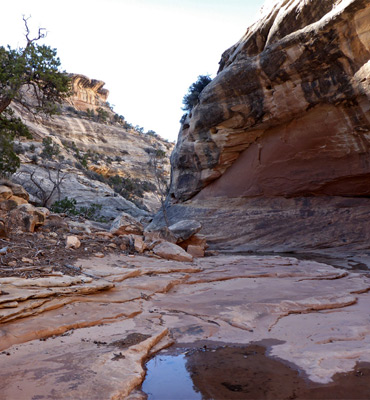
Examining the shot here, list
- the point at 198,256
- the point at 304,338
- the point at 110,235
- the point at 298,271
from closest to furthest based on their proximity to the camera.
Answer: the point at 304,338
the point at 298,271
the point at 110,235
the point at 198,256

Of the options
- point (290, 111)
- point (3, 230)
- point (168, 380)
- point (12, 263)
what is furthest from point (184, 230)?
point (168, 380)

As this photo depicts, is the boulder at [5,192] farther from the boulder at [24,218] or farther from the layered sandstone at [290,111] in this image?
the layered sandstone at [290,111]

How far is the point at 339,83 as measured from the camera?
46.7ft

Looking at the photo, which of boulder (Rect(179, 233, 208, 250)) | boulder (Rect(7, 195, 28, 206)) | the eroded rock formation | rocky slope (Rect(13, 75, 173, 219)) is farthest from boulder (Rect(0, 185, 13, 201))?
the eroded rock formation

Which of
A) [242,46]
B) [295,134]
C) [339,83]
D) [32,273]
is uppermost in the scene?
[242,46]

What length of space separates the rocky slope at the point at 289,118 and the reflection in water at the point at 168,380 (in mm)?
13086

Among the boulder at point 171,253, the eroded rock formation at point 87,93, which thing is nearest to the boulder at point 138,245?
the boulder at point 171,253

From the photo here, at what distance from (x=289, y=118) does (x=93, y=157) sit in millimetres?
29666

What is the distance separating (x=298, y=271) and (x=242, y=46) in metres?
12.4

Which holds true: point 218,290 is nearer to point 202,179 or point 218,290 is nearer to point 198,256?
point 198,256

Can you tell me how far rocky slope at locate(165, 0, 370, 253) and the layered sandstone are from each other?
0.14ft

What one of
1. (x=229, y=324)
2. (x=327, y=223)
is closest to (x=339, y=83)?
(x=327, y=223)

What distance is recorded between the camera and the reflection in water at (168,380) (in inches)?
112

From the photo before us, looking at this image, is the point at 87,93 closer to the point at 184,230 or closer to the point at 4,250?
the point at 184,230
